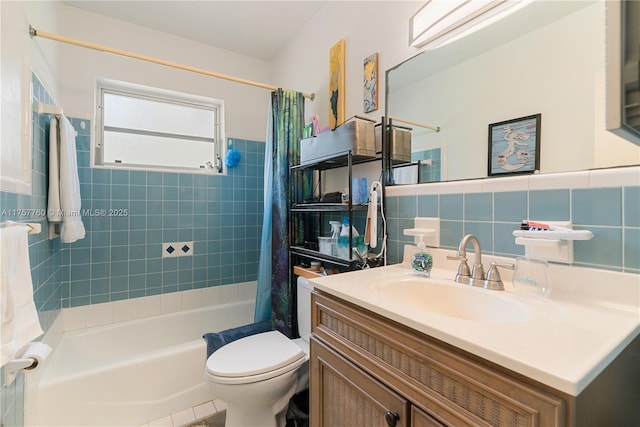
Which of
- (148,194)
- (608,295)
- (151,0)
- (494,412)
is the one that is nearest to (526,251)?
(608,295)

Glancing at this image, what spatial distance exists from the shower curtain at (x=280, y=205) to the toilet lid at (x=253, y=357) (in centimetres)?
32

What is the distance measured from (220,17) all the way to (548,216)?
7.41 feet

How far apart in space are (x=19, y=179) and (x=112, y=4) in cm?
146

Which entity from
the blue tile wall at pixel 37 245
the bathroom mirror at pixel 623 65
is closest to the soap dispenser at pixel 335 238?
the bathroom mirror at pixel 623 65

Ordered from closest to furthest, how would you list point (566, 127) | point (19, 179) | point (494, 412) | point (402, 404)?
point (494, 412) → point (402, 404) → point (566, 127) → point (19, 179)

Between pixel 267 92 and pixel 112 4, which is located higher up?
pixel 112 4

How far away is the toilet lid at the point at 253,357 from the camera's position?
1.22 meters

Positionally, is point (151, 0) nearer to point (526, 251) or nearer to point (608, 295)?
point (526, 251)

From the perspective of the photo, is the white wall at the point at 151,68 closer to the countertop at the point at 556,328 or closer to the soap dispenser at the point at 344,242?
the soap dispenser at the point at 344,242

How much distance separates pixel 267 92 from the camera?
2562 mm

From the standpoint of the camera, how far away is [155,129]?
225 cm

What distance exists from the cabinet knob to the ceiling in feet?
7.25

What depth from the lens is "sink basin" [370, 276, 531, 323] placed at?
0.79 metres

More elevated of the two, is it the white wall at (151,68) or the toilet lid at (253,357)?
the white wall at (151,68)
